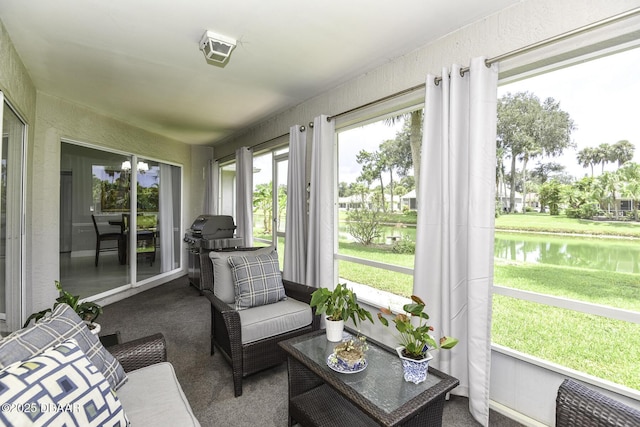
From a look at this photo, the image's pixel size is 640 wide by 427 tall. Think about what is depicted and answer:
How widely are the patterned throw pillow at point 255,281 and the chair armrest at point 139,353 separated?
769 millimetres

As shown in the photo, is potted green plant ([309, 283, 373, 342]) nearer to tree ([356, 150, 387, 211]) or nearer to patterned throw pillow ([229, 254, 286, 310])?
patterned throw pillow ([229, 254, 286, 310])

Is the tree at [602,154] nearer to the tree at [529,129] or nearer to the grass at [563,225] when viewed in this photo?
the tree at [529,129]

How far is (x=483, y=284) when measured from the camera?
1870 mm

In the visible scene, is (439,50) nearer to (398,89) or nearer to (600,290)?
(398,89)

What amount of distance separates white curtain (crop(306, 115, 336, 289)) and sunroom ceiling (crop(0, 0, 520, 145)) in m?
0.49

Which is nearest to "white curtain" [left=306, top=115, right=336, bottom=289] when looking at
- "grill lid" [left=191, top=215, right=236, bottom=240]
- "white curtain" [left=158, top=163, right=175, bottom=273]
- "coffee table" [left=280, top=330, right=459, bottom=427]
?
"coffee table" [left=280, top=330, right=459, bottom=427]

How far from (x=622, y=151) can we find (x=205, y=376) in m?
3.00

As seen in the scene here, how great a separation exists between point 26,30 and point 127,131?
93.5 inches

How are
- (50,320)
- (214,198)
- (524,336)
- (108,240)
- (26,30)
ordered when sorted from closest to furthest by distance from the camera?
(50,320) → (524,336) → (26,30) → (108,240) → (214,198)

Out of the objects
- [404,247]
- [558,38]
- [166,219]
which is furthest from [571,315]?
[166,219]

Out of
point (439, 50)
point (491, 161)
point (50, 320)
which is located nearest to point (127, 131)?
point (50, 320)

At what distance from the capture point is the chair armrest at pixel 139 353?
1.52 m

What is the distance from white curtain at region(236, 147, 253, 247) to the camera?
4.56 metres

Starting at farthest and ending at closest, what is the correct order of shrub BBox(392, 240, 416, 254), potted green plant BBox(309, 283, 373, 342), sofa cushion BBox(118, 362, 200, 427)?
shrub BBox(392, 240, 416, 254)
potted green plant BBox(309, 283, 373, 342)
sofa cushion BBox(118, 362, 200, 427)
